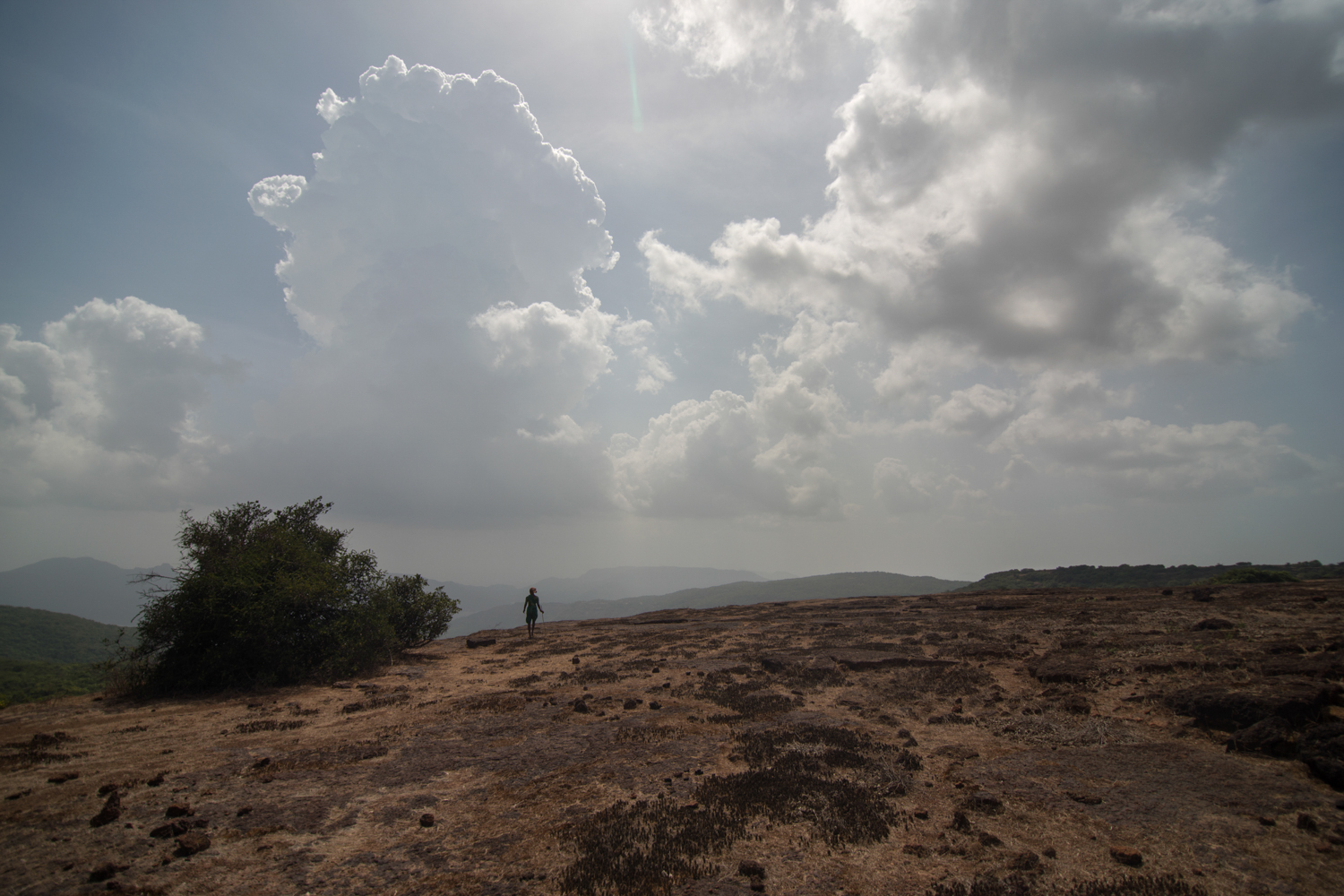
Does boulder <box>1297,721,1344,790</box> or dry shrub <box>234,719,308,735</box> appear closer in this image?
boulder <box>1297,721,1344,790</box>

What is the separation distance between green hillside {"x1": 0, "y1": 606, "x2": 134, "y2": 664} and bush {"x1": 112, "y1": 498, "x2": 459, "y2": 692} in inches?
6520

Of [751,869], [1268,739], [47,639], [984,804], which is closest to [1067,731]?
[1268,739]

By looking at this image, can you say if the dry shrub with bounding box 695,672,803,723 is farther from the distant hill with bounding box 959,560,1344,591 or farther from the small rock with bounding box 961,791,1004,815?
the distant hill with bounding box 959,560,1344,591

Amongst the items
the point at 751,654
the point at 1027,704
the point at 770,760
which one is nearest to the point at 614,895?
the point at 770,760

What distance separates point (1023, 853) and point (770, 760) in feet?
13.2

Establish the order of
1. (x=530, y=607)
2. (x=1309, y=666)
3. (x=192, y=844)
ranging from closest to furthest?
(x=192, y=844)
(x=1309, y=666)
(x=530, y=607)

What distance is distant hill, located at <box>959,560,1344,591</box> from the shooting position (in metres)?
53.0

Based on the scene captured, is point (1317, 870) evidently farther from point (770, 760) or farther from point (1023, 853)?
point (770, 760)

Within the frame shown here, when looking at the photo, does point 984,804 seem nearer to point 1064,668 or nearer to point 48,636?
point 1064,668

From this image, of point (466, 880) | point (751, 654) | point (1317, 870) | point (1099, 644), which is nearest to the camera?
point (1317, 870)

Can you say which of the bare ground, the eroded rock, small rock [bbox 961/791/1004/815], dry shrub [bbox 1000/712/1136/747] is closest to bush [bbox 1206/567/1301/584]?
the bare ground

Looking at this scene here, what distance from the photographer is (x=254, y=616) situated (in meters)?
15.9

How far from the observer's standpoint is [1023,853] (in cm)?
626

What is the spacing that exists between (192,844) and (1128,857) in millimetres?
10723
